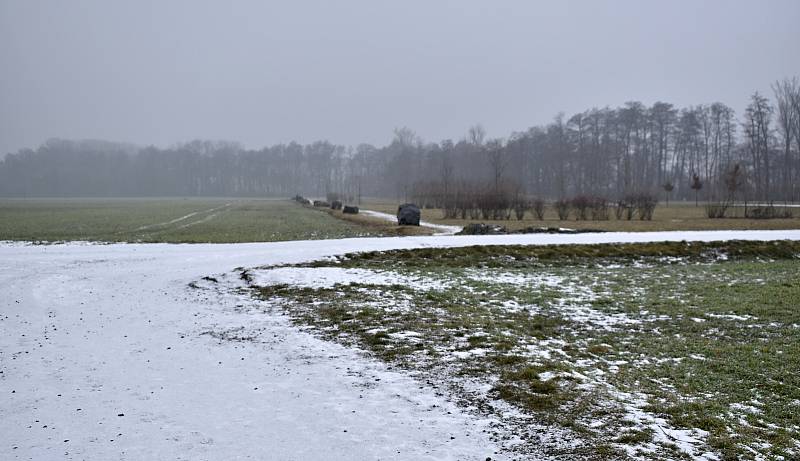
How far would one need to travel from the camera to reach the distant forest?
2921 inches

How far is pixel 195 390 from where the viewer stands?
5477 mm

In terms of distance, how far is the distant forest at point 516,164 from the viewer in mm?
74188

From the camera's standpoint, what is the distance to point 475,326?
7.82 m

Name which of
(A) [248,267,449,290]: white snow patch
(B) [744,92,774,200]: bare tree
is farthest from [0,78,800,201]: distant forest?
(A) [248,267,449,290]: white snow patch

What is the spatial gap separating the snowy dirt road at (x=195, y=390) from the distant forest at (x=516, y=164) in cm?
3630

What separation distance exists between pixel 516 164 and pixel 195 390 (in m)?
98.1

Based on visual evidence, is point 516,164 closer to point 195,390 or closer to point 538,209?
point 538,209

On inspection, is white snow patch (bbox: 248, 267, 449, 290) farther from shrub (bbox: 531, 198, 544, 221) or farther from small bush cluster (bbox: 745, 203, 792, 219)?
small bush cluster (bbox: 745, 203, 792, 219)

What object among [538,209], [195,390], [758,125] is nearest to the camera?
[195,390]

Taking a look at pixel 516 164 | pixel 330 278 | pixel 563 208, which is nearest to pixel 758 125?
pixel 516 164

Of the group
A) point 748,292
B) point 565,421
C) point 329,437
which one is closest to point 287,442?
point 329,437

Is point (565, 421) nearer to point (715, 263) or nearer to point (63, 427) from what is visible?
point (63, 427)

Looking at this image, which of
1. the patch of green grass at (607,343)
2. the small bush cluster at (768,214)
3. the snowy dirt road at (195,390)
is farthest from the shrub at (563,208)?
the snowy dirt road at (195,390)

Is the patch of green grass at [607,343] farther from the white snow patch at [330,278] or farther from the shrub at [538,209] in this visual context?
the shrub at [538,209]
